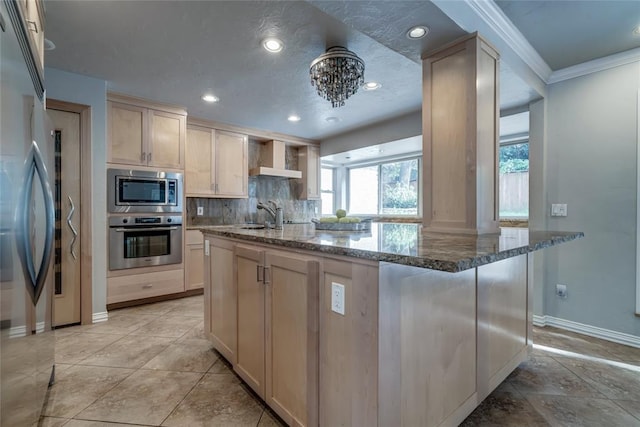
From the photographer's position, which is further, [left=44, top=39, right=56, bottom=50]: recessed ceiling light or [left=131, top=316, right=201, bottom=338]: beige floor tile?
[left=131, top=316, right=201, bottom=338]: beige floor tile

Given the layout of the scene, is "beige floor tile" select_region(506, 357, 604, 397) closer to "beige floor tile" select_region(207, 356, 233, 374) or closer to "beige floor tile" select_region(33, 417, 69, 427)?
"beige floor tile" select_region(207, 356, 233, 374)

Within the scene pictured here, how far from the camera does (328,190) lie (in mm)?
6273

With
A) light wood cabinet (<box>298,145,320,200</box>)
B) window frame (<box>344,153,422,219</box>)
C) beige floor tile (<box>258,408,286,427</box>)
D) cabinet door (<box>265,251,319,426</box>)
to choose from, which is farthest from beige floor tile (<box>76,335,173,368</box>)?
window frame (<box>344,153,422,219</box>)

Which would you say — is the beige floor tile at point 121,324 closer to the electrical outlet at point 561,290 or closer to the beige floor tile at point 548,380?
the beige floor tile at point 548,380

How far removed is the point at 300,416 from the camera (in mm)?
1331

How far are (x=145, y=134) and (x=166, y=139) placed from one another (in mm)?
221

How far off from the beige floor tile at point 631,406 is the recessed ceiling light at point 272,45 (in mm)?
3101

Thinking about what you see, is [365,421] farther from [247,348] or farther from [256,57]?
[256,57]

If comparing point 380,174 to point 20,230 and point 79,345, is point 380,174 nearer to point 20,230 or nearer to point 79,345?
point 79,345

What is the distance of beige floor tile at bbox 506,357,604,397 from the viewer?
5.89 feet

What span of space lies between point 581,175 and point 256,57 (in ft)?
9.99

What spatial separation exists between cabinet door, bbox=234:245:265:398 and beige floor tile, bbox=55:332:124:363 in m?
1.32

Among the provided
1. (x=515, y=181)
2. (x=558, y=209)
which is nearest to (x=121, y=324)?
(x=558, y=209)

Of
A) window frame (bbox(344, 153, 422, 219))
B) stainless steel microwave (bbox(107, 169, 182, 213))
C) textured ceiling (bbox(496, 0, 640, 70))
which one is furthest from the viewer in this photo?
window frame (bbox(344, 153, 422, 219))
